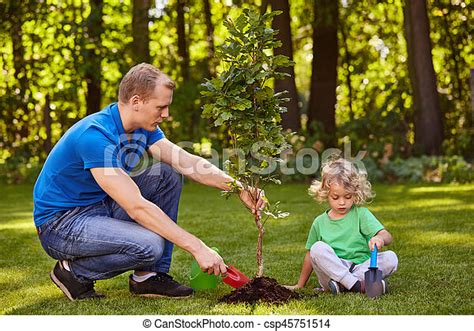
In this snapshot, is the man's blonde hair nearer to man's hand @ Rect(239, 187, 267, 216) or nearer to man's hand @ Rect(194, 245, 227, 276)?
man's hand @ Rect(239, 187, 267, 216)

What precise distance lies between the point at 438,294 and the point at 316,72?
10011mm

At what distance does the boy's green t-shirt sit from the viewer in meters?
4.18

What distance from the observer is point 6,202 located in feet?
32.4

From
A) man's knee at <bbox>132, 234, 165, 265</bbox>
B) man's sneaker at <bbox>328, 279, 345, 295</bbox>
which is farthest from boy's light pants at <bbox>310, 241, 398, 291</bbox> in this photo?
man's knee at <bbox>132, 234, 165, 265</bbox>

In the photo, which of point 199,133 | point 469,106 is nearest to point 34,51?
point 199,133

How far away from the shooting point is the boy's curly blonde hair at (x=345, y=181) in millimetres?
4207

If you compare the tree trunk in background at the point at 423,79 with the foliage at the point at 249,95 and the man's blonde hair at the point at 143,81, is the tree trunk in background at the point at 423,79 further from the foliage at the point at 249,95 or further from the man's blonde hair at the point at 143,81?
the man's blonde hair at the point at 143,81

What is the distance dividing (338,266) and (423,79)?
7.99 metres

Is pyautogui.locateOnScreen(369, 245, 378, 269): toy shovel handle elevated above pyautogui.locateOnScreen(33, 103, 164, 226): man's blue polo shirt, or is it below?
below

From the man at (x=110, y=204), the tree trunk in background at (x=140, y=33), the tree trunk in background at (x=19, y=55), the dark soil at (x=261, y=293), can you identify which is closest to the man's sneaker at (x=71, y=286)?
the man at (x=110, y=204)

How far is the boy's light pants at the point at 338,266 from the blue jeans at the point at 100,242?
0.77 m

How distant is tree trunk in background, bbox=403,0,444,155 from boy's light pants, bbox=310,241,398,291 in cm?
756

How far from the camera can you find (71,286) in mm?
3996

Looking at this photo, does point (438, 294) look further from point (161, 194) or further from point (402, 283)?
point (161, 194)
